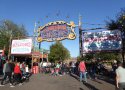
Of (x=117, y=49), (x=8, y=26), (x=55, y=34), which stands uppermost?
(x=8, y=26)

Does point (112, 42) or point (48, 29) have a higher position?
point (48, 29)

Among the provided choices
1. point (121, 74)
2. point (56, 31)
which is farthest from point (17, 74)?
point (56, 31)

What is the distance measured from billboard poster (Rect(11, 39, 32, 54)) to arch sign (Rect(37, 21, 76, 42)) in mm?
1383

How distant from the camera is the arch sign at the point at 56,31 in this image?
2954 centimetres

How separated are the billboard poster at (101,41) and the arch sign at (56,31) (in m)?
2.01

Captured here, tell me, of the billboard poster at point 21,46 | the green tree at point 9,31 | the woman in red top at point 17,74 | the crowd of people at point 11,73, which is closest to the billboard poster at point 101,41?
the billboard poster at point 21,46

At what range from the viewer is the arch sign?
29539 mm

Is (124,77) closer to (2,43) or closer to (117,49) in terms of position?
(117,49)

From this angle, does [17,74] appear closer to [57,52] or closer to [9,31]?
[9,31]

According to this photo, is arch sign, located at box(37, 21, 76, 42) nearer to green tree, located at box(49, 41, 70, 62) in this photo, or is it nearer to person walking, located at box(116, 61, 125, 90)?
person walking, located at box(116, 61, 125, 90)

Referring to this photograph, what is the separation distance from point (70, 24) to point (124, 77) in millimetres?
21131

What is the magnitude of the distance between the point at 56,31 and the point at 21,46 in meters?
5.03

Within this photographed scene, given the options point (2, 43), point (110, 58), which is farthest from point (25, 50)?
point (110, 58)

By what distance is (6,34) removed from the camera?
2128 inches
